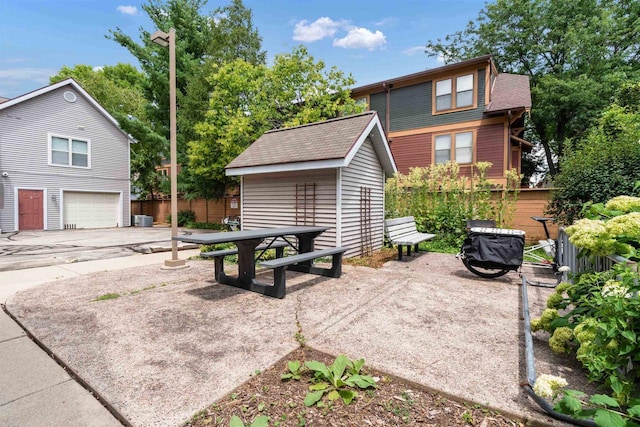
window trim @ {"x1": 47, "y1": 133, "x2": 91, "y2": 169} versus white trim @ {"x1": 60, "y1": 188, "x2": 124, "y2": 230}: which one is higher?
window trim @ {"x1": 47, "y1": 133, "x2": 91, "y2": 169}

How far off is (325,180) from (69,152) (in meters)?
16.3

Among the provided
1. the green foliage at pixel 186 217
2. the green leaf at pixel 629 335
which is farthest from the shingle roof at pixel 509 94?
the green foliage at pixel 186 217

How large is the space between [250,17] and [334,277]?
1782 centimetres

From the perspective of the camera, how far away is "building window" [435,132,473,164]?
1304 cm

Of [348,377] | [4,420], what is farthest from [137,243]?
[348,377]

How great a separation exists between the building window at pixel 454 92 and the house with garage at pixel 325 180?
22.6 feet

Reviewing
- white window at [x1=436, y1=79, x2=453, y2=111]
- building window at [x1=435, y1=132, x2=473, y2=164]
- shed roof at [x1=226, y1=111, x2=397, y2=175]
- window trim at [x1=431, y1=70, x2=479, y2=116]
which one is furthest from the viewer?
white window at [x1=436, y1=79, x2=453, y2=111]

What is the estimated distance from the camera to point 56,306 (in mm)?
3902

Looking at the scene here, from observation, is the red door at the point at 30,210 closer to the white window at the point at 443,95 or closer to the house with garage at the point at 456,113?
the house with garage at the point at 456,113

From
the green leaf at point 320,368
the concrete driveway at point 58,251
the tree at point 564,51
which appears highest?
the tree at point 564,51

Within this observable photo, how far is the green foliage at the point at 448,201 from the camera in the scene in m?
8.95

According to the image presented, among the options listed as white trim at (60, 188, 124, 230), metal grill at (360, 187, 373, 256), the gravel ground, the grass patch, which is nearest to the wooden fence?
white trim at (60, 188, 124, 230)

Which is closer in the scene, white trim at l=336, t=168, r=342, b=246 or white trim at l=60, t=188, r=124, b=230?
white trim at l=336, t=168, r=342, b=246

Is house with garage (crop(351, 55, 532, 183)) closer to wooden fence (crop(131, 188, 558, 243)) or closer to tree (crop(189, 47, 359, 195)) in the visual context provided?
tree (crop(189, 47, 359, 195))
